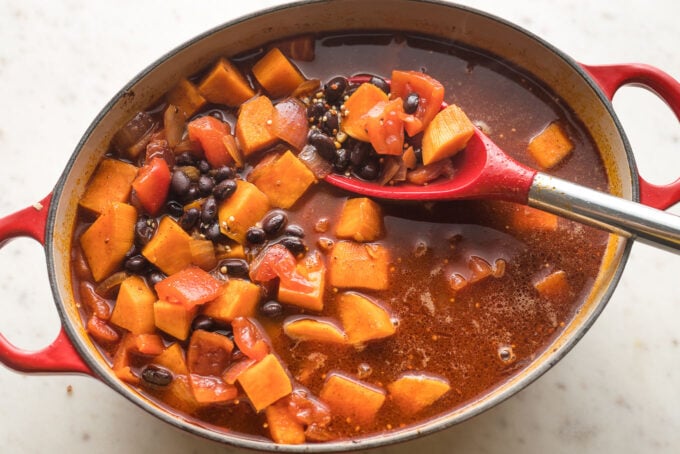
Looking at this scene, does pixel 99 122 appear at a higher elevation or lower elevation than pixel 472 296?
higher

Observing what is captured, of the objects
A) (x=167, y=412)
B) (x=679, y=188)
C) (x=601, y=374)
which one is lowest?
(x=167, y=412)

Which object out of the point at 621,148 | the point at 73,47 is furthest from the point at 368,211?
the point at 73,47

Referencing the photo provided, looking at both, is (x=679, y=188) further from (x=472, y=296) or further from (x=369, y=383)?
(x=369, y=383)

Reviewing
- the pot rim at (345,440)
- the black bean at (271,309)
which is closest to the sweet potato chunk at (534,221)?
the pot rim at (345,440)

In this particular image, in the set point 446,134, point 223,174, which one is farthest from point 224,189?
point 446,134

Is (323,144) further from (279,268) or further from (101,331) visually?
(101,331)

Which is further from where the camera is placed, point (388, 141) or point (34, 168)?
point (34, 168)

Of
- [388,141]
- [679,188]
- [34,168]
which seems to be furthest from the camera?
[34,168]
